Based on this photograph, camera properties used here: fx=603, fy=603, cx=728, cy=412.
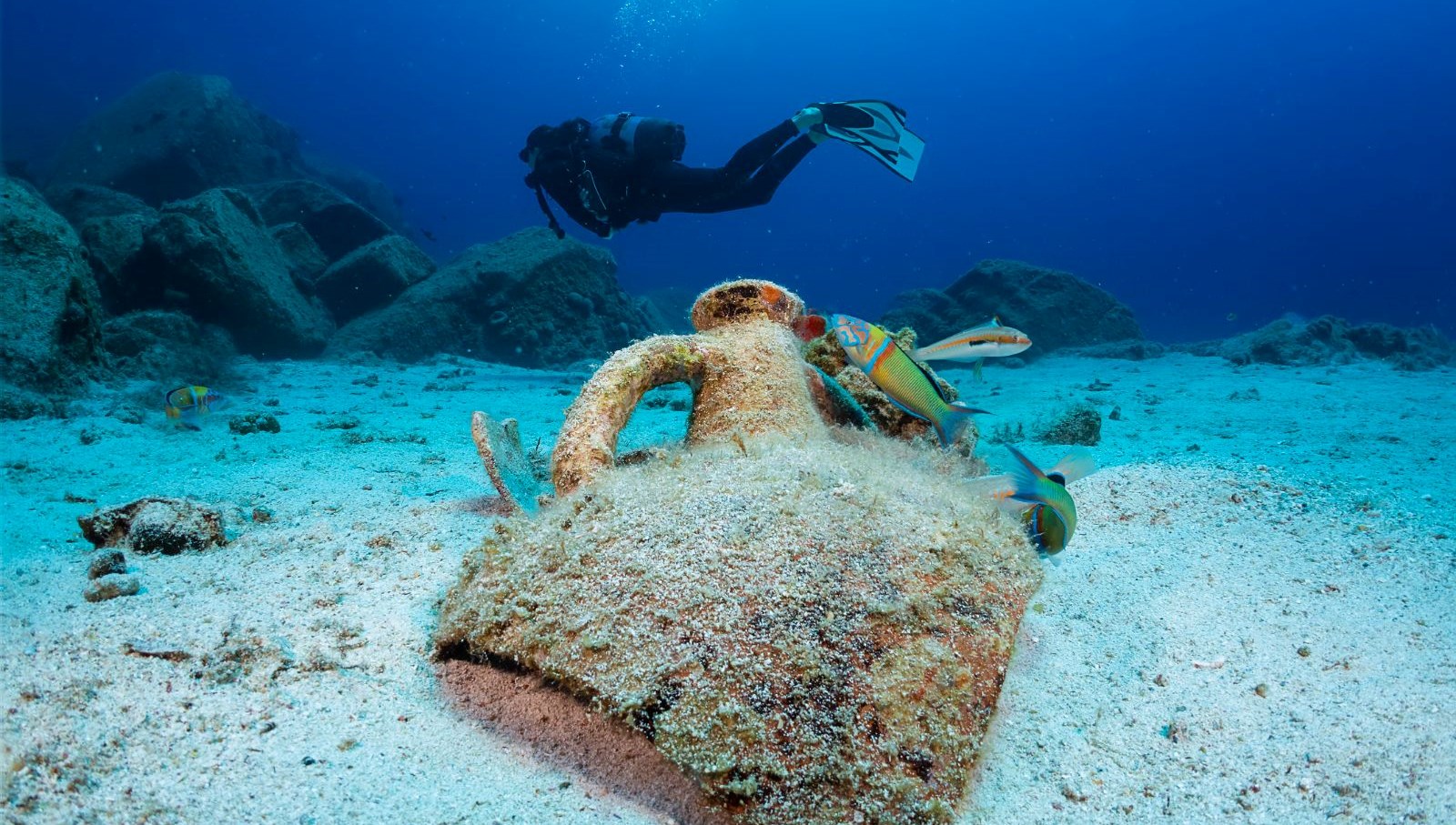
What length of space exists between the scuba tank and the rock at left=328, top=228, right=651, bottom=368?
4984mm

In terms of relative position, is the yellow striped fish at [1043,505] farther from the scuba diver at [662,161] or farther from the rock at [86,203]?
the rock at [86,203]

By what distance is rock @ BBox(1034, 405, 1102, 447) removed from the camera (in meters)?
5.39

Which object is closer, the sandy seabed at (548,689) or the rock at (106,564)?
the sandy seabed at (548,689)

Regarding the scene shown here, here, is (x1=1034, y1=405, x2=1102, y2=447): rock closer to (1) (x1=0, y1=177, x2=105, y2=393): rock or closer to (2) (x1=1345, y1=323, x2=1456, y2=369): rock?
(1) (x1=0, y1=177, x2=105, y2=393): rock

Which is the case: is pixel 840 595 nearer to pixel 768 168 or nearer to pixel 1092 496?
pixel 1092 496

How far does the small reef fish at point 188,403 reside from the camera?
17.6 feet

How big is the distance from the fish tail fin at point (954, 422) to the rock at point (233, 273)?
37.9 ft

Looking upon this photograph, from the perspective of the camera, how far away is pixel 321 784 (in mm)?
1487

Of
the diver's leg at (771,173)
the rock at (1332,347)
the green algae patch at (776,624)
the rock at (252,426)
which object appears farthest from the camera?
the rock at (1332,347)

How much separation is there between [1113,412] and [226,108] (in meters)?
27.5

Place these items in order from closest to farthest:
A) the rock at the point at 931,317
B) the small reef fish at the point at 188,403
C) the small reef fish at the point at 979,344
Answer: the small reef fish at the point at 979,344 < the small reef fish at the point at 188,403 < the rock at the point at 931,317

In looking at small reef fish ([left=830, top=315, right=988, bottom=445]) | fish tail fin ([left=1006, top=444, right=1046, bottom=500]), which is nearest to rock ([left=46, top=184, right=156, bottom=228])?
small reef fish ([left=830, top=315, right=988, bottom=445])

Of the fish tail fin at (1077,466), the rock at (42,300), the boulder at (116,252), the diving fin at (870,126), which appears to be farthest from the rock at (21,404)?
the diving fin at (870,126)

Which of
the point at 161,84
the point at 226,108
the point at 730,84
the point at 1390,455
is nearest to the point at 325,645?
the point at 1390,455
